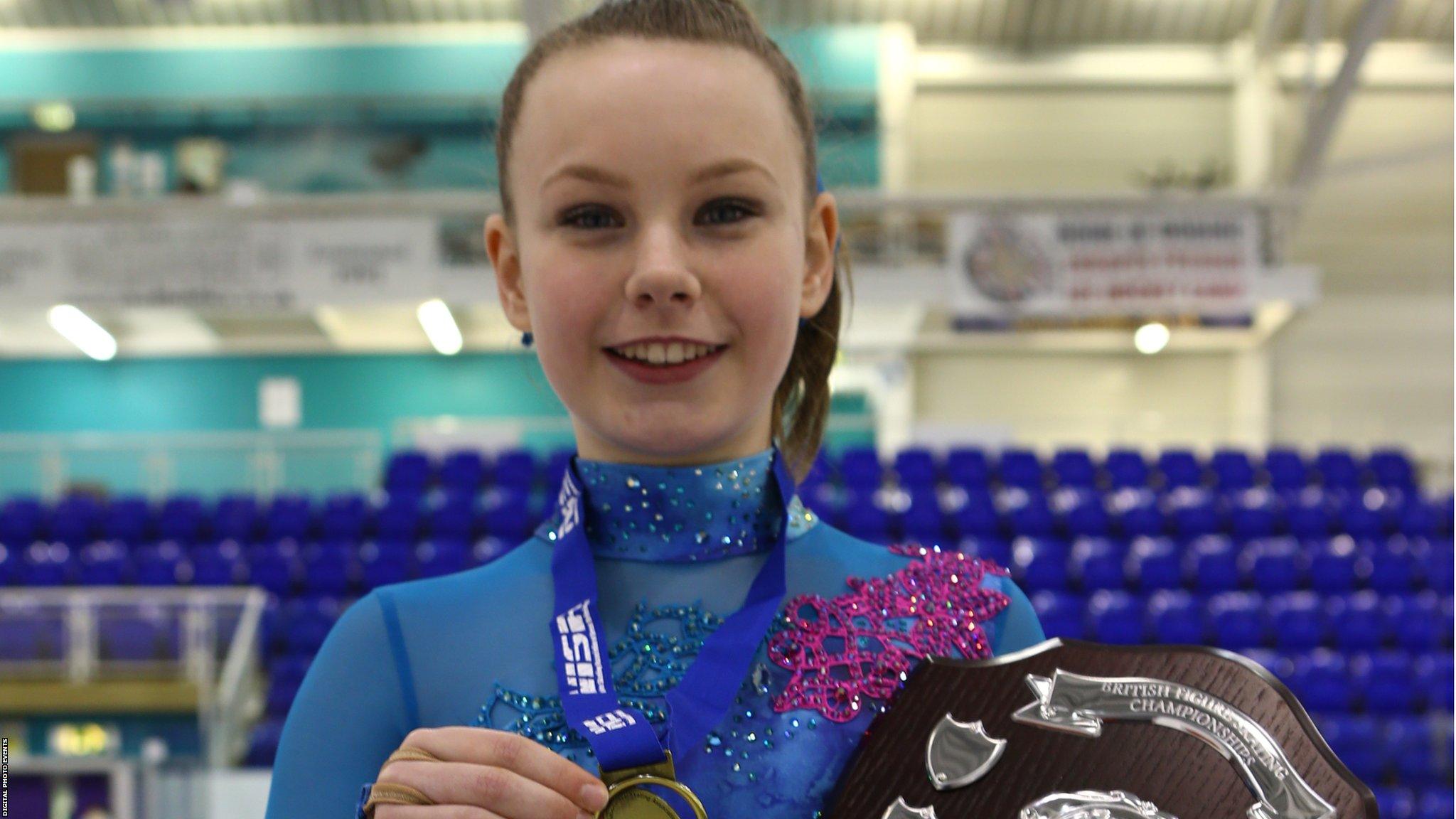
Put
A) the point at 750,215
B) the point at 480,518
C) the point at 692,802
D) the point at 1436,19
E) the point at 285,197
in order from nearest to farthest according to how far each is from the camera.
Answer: the point at 692,802
the point at 750,215
the point at 480,518
the point at 285,197
the point at 1436,19

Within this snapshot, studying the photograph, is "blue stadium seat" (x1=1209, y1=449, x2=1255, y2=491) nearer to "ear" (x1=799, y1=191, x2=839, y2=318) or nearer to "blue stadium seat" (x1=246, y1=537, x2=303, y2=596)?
"blue stadium seat" (x1=246, y1=537, x2=303, y2=596)

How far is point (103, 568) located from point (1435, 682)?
743 cm

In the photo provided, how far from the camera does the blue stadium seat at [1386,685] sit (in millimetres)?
6902

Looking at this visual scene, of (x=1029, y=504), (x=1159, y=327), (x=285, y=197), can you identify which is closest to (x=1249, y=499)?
(x=1029, y=504)

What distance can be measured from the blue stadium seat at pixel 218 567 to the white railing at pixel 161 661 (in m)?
1.35

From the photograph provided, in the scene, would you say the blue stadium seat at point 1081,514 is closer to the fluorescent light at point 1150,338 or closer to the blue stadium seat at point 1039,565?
the blue stadium seat at point 1039,565

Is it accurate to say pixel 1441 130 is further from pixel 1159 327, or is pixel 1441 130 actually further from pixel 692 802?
pixel 692 802

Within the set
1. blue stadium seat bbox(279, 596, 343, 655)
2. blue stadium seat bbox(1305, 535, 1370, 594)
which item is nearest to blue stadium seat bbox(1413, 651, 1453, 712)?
blue stadium seat bbox(1305, 535, 1370, 594)

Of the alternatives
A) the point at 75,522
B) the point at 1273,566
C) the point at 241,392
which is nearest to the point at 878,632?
the point at 1273,566

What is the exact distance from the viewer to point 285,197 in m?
10.2

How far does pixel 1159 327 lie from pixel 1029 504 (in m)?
5.01

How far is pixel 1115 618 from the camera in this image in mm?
7148

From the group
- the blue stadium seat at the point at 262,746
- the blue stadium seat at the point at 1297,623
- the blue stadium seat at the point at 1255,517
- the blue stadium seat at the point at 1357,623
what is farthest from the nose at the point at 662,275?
the blue stadium seat at the point at 1255,517

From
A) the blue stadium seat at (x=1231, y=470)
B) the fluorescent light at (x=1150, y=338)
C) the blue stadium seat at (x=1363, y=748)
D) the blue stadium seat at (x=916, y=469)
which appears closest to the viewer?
the blue stadium seat at (x=1363, y=748)
